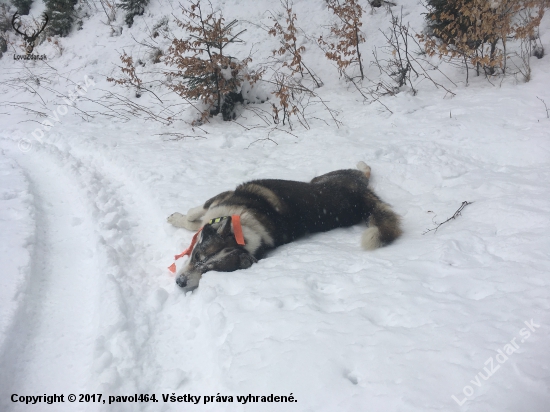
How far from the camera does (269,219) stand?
12.0 feet

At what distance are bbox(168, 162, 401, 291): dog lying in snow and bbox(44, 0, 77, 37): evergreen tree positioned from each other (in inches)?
557

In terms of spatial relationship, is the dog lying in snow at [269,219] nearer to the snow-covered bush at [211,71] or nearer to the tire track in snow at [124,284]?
the tire track in snow at [124,284]

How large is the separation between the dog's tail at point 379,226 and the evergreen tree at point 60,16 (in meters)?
15.2

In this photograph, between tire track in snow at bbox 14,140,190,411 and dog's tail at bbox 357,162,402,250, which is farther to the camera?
dog's tail at bbox 357,162,402,250

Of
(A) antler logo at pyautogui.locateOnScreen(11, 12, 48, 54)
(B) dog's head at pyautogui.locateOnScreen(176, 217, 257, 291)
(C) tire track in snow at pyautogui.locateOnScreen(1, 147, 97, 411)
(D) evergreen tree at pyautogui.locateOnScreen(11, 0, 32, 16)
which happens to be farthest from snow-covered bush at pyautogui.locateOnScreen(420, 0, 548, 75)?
(D) evergreen tree at pyautogui.locateOnScreen(11, 0, 32, 16)

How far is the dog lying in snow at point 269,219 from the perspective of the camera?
318 centimetres

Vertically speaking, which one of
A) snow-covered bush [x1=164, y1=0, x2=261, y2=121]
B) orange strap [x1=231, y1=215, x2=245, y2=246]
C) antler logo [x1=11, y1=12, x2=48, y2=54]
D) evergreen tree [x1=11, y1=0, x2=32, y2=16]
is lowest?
orange strap [x1=231, y1=215, x2=245, y2=246]

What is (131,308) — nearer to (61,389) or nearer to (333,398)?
(61,389)

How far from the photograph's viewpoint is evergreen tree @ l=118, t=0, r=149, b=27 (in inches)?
479

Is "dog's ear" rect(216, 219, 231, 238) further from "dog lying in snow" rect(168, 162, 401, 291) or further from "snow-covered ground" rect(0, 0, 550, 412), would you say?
"snow-covered ground" rect(0, 0, 550, 412)

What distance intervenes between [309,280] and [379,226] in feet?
3.79

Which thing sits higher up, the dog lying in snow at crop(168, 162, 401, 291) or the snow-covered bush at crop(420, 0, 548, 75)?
the snow-covered bush at crop(420, 0, 548, 75)

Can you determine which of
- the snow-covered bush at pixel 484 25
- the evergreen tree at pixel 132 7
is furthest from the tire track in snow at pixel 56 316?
the evergreen tree at pixel 132 7

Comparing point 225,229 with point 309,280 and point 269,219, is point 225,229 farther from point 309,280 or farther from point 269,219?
point 309,280
